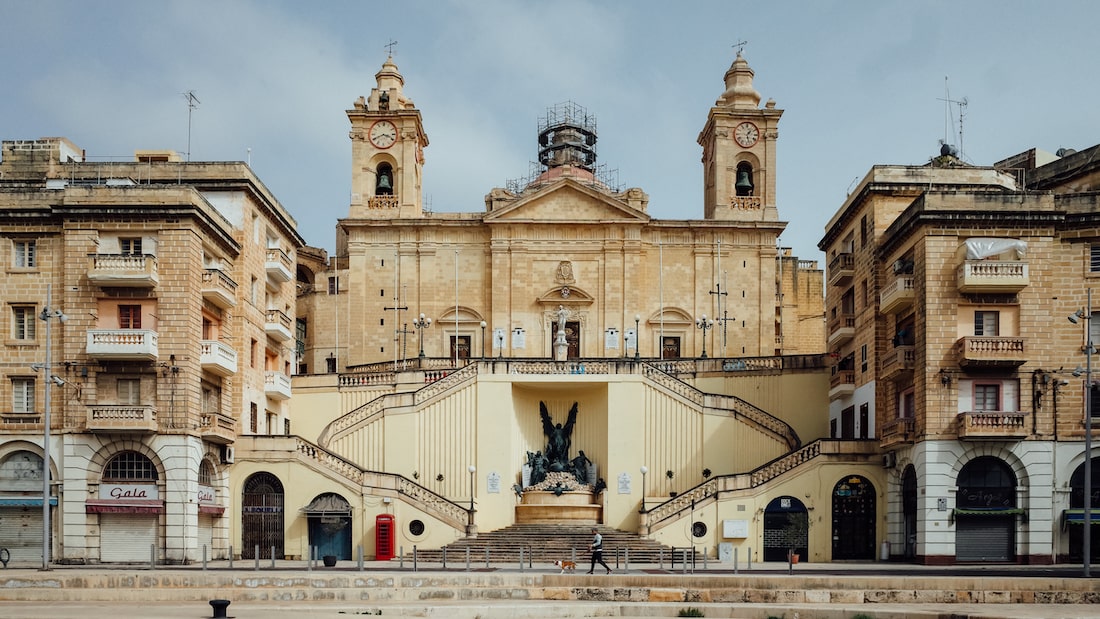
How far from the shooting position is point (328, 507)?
53.7m

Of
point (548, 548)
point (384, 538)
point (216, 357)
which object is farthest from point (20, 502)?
point (548, 548)

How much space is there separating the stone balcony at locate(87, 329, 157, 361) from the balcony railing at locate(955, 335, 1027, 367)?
2807 cm

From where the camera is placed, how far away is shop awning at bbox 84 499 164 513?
48875 mm

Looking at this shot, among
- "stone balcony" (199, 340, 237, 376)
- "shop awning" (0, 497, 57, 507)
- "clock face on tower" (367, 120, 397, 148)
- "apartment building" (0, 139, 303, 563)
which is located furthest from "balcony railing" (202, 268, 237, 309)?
"clock face on tower" (367, 120, 397, 148)

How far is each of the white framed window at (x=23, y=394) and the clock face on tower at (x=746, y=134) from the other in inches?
1663

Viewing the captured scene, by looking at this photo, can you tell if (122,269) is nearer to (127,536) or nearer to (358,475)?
(127,536)

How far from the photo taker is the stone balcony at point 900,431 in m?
50.4

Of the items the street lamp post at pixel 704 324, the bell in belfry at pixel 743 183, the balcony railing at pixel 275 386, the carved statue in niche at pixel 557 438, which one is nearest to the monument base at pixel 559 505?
the carved statue in niche at pixel 557 438

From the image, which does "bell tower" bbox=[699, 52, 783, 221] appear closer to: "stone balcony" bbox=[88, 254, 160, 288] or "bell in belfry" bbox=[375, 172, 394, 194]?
"bell in belfry" bbox=[375, 172, 394, 194]

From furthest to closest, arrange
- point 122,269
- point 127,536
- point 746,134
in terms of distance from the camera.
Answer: point 746,134, point 127,536, point 122,269

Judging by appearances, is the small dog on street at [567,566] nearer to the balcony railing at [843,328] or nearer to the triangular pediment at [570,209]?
the balcony railing at [843,328]

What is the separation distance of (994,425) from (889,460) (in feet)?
19.2

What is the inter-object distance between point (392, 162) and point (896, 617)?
49100 mm

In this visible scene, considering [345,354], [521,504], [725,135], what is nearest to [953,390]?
[521,504]
